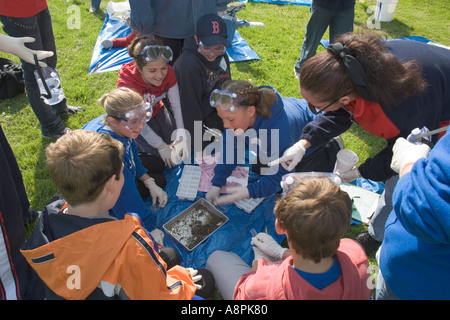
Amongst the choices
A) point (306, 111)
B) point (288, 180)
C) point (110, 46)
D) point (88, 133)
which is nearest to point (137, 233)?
point (88, 133)

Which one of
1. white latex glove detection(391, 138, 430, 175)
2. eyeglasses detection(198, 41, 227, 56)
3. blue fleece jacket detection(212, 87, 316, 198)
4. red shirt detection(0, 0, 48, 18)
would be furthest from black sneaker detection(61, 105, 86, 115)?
white latex glove detection(391, 138, 430, 175)

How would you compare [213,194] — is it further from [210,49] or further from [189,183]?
[210,49]

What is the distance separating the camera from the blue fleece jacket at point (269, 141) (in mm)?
3059

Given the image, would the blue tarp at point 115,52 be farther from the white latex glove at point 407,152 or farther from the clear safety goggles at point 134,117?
the white latex glove at point 407,152

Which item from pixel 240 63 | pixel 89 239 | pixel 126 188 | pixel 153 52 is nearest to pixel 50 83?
pixel 153 52

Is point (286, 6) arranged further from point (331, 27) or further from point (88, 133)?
point (88, 133)

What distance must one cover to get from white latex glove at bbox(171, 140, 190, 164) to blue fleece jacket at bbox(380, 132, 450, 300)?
99.4 inches

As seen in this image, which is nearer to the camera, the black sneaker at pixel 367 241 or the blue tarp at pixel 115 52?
the black sneaker at pixel 367 241

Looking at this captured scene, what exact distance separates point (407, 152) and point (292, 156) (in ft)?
3.92

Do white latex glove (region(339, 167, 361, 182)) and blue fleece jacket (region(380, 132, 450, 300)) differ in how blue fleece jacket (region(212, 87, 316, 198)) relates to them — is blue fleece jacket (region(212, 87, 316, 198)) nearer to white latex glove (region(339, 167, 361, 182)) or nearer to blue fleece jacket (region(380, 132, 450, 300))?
white latex glove (region(339, 167, 361, 182))

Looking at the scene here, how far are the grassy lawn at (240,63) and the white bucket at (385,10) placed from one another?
17 cm

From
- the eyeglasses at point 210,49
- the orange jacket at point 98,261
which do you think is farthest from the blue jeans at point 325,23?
the orange jacket at point 98,261

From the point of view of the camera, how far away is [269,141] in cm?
314

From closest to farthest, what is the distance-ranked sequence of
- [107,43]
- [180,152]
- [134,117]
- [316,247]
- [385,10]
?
1. [316,247]
2. [134,117]
3. [180,152]
4. [107,43]
5. [385,10]
